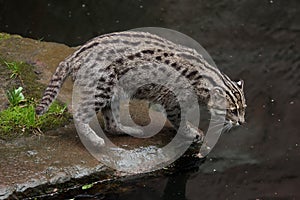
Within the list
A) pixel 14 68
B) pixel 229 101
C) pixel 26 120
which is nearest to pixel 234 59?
pixel 229 101

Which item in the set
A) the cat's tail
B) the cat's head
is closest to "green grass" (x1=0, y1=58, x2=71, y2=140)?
the cat's tail

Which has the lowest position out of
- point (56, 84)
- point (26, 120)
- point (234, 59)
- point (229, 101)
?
point (234, 59)

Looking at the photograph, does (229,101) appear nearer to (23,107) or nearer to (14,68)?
(23,107)

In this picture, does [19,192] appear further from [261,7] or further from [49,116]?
[261,7]

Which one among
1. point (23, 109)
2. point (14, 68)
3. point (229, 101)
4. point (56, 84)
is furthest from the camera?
point (14, 68)

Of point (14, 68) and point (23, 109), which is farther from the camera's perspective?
point (14, 68)

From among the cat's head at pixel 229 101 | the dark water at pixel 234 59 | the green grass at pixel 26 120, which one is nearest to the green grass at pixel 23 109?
the green grass at pixel 26 120
